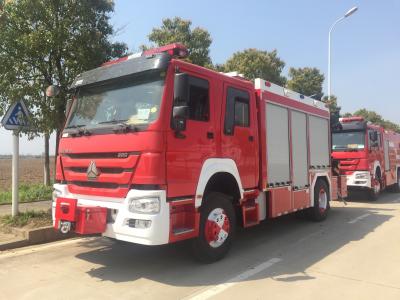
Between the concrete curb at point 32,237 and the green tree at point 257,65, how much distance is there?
19.6m

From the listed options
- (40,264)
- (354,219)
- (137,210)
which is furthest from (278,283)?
(354,219)

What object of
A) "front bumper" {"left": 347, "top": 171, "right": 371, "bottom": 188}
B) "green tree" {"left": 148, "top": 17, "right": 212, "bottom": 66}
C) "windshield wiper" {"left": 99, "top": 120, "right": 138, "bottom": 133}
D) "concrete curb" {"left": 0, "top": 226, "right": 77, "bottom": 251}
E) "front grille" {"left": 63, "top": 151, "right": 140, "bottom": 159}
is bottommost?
"concrete curb" {"left": 0, "top": 226, "right": 77, "bottom": 251}

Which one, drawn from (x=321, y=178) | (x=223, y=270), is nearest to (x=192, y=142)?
(x=223, y=270)

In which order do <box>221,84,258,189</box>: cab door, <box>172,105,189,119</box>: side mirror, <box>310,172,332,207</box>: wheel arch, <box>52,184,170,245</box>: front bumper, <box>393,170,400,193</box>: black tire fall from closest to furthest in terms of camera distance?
<box>52,184,170,245</box>: front bumper → <box>172,105,189,119</box>: side mirror → <box>221,84,258,189</box>: cab door → <box>310,172,332,207</box>: wheel arch → <box>393,170,400,193</box>: black tire

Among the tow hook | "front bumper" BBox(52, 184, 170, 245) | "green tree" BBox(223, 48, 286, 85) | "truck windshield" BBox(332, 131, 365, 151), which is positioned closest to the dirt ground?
"green tree" BBox(223, 48, 286, 85)

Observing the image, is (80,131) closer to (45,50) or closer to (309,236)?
(45,50)

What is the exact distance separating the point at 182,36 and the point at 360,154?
10244 millimetres

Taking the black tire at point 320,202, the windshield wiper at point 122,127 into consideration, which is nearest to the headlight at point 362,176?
the black tire at point 320,202

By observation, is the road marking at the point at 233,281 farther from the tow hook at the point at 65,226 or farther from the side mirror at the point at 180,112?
the side mirror at the point at 180,112

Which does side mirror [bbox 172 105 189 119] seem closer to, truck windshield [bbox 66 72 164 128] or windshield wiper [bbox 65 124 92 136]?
truck windshield [bbox 66 72 164 128]

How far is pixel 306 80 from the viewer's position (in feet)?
115

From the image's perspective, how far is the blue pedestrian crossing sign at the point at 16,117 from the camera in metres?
8.40

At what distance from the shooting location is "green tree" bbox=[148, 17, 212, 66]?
1895 cm

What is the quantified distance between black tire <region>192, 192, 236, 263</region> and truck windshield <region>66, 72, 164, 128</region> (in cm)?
161
